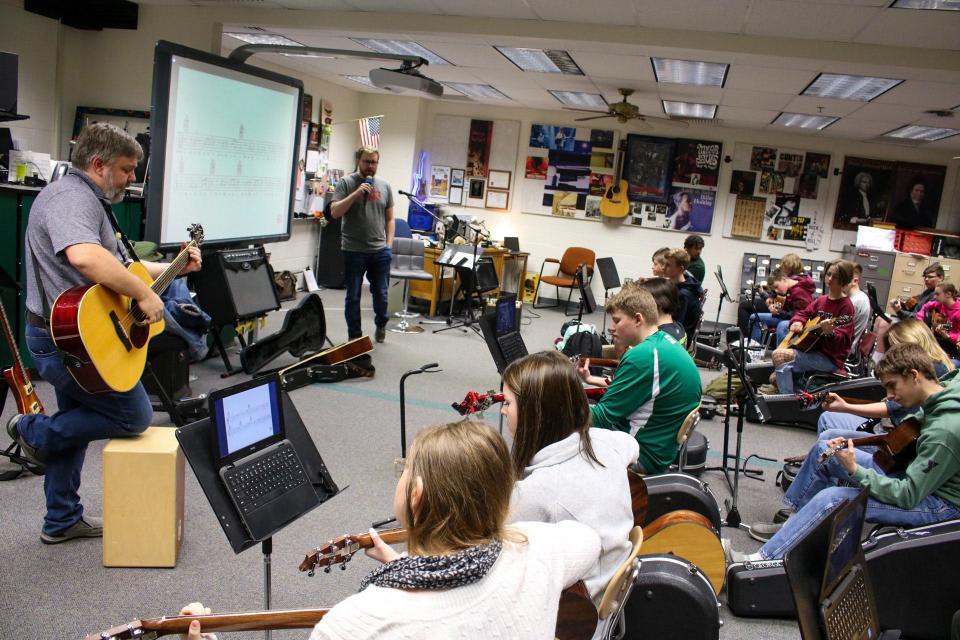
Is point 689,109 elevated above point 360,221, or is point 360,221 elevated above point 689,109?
point 689,109

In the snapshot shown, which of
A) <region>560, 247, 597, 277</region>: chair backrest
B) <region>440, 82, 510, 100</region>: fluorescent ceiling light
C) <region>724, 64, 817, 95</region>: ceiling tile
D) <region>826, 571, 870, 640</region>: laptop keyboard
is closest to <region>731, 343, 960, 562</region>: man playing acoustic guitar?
<region>826, 571, 870, 640</region>: laptop keyboard

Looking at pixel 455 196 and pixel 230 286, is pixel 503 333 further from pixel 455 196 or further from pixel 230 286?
pixel 455 196

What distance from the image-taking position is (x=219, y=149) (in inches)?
204

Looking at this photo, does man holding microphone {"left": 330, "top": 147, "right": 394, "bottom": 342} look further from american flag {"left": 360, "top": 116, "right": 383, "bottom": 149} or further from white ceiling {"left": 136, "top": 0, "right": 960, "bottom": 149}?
american flag {"left": 360, "top": 116, "right": 383, "bottom": 149}

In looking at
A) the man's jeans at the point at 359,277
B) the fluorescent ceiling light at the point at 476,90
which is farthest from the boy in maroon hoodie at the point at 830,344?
the fluorescent ceiling light at the point at 476,90

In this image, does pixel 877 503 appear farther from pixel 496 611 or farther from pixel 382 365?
pixel 382 365

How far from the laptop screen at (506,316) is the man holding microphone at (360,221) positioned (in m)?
2.64

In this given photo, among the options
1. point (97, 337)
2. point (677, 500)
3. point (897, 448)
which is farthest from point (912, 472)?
point (97, 337)

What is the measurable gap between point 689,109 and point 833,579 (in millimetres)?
8275

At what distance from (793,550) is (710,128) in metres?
9.90

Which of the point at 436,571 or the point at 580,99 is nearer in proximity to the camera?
the point at 436,571

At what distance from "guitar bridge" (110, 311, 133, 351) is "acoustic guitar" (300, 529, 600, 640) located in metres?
1.63

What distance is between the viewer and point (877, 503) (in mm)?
2971

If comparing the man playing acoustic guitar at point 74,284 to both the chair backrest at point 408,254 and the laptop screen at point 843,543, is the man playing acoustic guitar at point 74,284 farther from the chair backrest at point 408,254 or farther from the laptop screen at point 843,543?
the chair backrest at point 408,254
